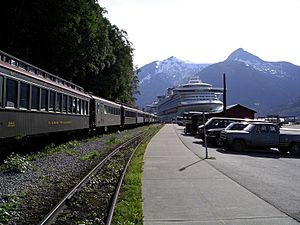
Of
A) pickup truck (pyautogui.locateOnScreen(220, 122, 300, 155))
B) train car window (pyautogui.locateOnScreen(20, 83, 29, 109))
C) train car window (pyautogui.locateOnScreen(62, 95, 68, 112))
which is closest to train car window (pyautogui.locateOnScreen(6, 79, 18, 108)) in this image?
train car window (pyautogui.locateOnScreen(20, 83, 29, 109))

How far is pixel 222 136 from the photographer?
23.7 m

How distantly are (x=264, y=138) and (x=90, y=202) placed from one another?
1537 cm

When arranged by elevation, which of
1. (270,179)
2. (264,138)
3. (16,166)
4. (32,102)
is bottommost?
(270,179)

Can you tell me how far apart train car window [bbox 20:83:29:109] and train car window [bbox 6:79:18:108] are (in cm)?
58

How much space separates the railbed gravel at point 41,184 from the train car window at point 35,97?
1.94 m

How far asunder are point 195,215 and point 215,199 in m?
1.61

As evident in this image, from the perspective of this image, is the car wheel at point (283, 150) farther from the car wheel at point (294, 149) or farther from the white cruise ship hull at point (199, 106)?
the white cruise ship hull at point (199, 106)

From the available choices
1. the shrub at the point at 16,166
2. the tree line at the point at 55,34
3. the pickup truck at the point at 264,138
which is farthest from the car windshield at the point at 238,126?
the shrub at the point at 16,166

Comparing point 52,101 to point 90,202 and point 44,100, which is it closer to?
point 44,100

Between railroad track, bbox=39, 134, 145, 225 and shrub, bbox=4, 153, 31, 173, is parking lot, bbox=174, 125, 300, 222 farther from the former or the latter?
shrub, bbox=4, 153, 31, 173

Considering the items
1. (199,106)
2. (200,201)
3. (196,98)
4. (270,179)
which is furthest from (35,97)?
(196,98)

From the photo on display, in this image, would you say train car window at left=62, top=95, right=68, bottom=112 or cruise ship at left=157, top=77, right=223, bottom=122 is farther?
cruise ship at left=157, top=77, right=223, bottom=122

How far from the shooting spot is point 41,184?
1076 centimetres

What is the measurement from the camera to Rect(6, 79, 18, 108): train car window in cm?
1291
